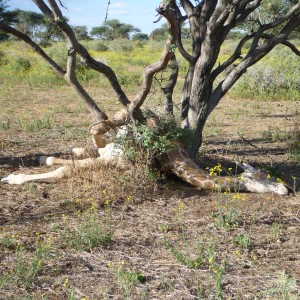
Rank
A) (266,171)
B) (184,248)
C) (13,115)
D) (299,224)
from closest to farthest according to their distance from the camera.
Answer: (184,248) < (299,224) < (266,171) < (13,115)

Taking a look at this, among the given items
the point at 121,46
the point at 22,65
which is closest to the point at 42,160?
the point at 22,65

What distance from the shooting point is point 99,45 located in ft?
140

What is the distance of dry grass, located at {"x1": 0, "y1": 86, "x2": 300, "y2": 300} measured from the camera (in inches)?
144

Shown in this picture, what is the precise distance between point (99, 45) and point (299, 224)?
39.2 meters

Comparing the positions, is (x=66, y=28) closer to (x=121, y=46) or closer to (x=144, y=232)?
(x=144, y=232)

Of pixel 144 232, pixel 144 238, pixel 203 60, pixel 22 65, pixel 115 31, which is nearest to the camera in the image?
pixel 144 238

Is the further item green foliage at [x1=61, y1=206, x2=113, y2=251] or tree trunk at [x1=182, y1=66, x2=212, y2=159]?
tree trunk at [x1=182, y1=66, x2=212, y2=159]

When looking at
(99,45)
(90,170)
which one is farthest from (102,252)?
(99,45)

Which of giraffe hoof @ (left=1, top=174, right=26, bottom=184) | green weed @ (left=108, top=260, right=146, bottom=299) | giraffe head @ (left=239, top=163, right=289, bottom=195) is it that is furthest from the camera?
giraffe hoof @ (left=1, top=174, right=26, bottom=184)

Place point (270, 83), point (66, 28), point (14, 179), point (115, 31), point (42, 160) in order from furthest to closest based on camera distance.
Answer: point (115, 31) < point (270, 83) < point (42, 160) < point (14, 179) < point (66, 28)

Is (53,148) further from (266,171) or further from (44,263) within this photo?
(44,263)

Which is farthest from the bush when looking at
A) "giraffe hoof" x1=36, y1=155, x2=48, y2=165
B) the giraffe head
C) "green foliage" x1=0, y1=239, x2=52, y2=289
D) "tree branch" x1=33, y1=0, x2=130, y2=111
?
"green foliage" x1=0, y1=239, x2=52, y2=289

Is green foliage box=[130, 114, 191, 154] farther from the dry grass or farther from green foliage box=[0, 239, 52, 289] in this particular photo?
green foliage box=[0, 239, 52, 289]

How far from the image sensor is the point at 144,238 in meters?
4.63
